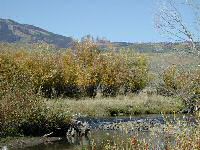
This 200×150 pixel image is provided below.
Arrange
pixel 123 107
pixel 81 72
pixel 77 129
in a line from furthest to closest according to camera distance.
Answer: pixel 81 72
pixel 123 107
pixel 77 129

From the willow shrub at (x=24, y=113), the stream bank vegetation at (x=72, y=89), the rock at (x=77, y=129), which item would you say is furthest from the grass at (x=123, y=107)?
the willow shrub at (x=24, y=113)

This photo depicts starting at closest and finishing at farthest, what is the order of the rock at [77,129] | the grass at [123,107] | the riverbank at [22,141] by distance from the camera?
the riverbank at [22,141]
the rock at [77,129]
the grass at [123,107]

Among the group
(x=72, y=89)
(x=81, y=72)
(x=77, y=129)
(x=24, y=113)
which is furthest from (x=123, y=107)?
(x=24, y=113)

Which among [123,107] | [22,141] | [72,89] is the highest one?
[22,141]

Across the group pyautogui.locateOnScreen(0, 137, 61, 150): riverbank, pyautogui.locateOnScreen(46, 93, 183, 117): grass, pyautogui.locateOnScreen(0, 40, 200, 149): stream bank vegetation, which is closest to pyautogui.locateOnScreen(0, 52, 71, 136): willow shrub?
pyautogui.locateOnScreen(0, 40, 200, 149): stream bank vegetation

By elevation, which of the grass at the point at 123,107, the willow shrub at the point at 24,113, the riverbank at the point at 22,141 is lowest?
the grass at the point at 123,107

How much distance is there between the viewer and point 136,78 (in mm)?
73938

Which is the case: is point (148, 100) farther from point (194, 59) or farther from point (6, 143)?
point (194, 59)

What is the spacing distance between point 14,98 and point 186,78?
17.1 m

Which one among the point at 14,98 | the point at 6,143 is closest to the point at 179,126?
the point at 6,143

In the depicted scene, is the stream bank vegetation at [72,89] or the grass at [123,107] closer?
the stream bank vegetation at [72,89]

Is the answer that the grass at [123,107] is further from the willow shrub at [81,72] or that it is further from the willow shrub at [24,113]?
the willow shrub at [24,113]

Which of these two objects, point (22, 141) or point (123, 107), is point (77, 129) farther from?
point (123, 107)

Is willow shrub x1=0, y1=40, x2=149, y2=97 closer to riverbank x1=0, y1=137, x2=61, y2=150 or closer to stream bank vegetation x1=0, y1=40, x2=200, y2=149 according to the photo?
stream bank vegetation x1=0, y1=40, x2=200, y2=149
